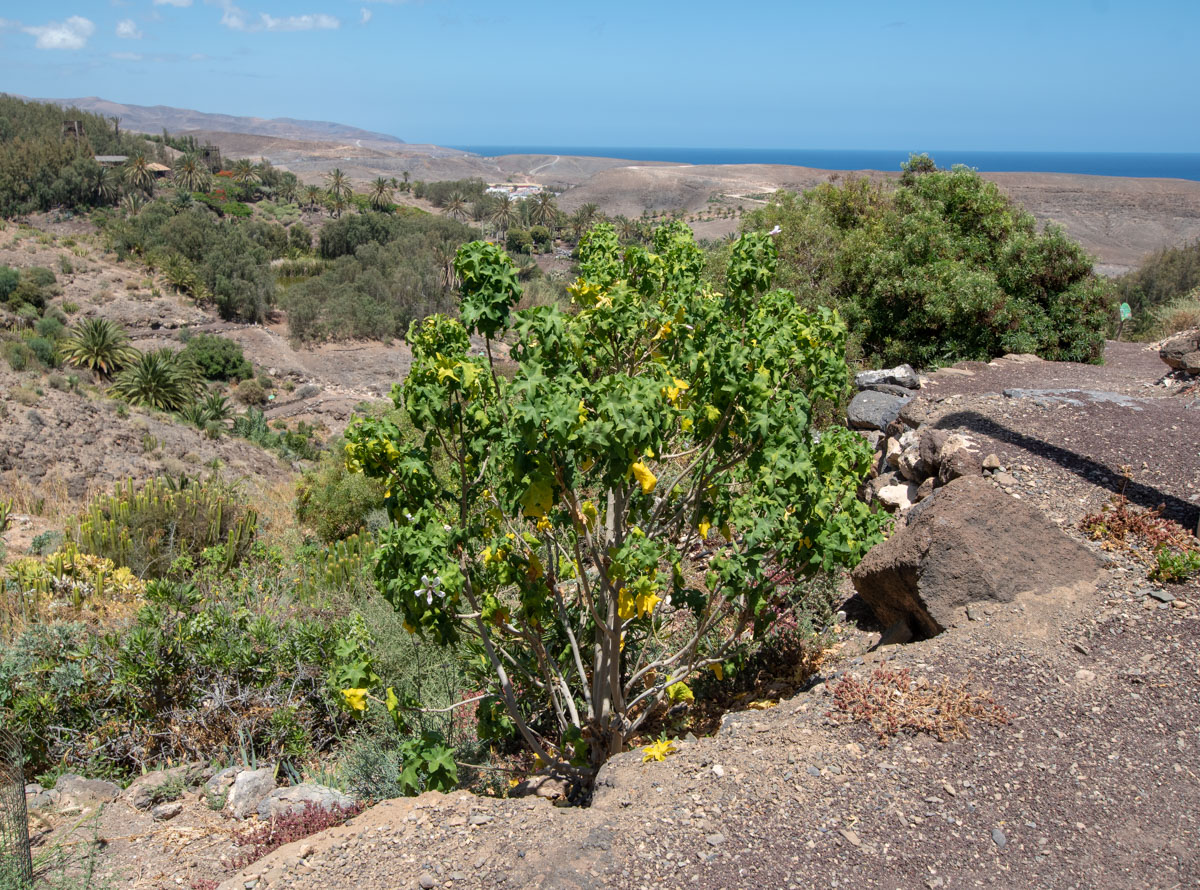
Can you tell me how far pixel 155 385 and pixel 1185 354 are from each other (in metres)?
21.1

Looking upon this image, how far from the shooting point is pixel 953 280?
998 centimetres

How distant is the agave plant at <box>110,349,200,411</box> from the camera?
19906 millimetres

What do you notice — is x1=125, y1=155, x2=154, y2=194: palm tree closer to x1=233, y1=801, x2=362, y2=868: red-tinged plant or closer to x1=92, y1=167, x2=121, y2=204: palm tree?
x1=92, y1=167, x2=121, y2=204: palm tree

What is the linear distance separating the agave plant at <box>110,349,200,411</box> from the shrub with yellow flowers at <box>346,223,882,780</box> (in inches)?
745

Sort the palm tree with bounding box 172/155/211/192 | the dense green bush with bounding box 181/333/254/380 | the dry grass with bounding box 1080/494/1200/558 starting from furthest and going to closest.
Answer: the palm tree with bounding box 172/155/211/192 → the dense green bush with bounding box 181/333/254/380 → the dry grass with bounding box 1080/494/1200/558

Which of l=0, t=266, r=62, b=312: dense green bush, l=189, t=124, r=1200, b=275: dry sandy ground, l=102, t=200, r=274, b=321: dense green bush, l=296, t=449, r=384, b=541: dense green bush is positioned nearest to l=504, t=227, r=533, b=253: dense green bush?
l=189, t=124, r=1200, b=275: dry sandy ground

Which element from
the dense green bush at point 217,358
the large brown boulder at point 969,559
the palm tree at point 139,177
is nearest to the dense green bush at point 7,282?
the dense green bush at point 217,358

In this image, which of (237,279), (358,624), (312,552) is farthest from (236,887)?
(237,279)

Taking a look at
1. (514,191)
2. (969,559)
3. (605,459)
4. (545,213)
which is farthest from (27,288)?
(514,191)

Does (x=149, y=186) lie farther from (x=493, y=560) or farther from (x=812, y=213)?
(x=493, y=560)

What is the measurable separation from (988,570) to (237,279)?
35.9m

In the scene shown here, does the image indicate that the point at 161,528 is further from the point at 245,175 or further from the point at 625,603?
the point at 245,175

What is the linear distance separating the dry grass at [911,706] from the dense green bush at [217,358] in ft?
84.7

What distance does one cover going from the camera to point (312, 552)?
8664 millimetres
